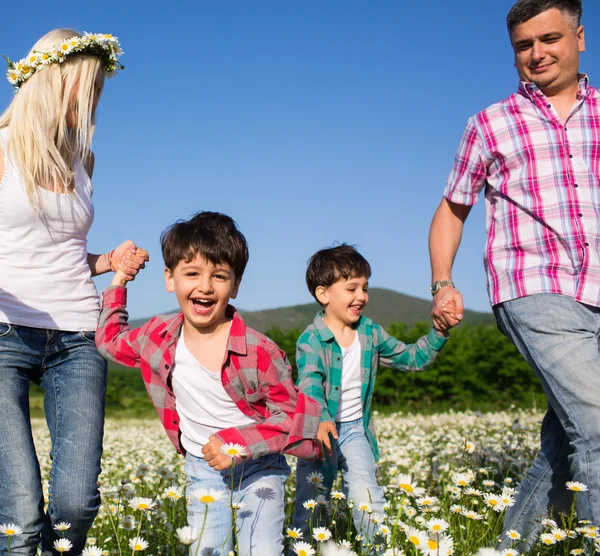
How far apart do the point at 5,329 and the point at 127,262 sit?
0.76 meters

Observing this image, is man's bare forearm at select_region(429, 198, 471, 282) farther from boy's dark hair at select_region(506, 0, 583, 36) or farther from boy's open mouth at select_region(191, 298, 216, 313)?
boy's open mouth at select_region(191, 298, 216, 313)

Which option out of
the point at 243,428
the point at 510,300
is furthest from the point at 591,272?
the point at 243,428

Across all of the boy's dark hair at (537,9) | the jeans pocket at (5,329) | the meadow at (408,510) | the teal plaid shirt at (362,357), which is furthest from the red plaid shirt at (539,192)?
the jeans pocket at (5,329)

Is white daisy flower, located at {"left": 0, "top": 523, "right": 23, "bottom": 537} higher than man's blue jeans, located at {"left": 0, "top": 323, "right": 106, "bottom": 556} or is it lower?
lower

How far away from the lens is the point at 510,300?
381 cm

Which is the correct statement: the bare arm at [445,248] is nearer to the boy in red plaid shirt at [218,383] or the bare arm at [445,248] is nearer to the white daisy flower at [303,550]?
the boy in red plaid shirt at [218,383]

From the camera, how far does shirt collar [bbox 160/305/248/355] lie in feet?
11.9

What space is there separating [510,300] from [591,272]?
420mm

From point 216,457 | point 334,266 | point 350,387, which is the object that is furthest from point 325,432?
point 334,266

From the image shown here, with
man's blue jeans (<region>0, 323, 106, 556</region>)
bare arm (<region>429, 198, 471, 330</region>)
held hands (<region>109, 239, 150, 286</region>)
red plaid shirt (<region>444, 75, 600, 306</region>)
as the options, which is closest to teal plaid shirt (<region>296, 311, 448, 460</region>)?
bare arm (<region>429, 198, 471, 330</region>)

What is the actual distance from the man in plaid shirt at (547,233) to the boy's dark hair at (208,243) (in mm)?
1273

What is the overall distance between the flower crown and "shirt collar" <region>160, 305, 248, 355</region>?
1.55 metres

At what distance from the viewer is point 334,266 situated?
209 inches

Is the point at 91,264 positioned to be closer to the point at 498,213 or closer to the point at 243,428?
the point at 243,428
